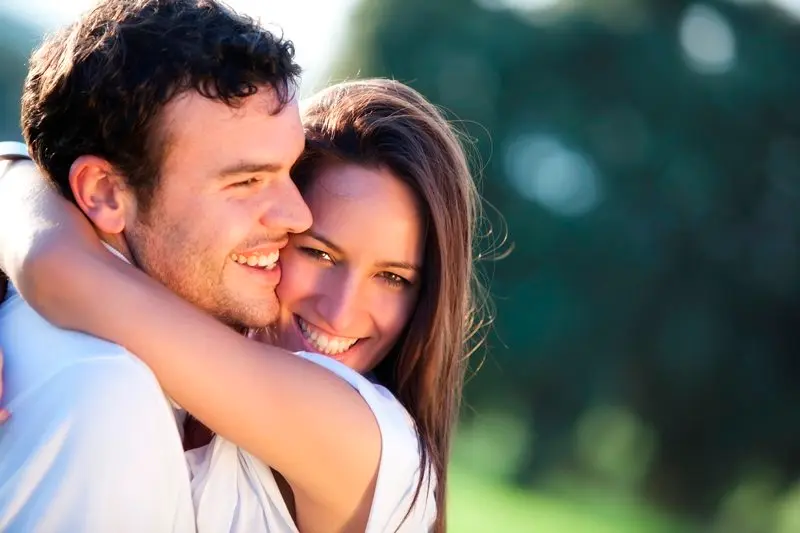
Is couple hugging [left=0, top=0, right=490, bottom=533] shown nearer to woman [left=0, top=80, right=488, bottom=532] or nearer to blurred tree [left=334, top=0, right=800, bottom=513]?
woman [left=0, top=80, right=488, bottom=532]

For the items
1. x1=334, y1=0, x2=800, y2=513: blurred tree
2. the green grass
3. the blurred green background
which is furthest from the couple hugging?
the green grass

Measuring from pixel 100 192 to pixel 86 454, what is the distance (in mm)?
874

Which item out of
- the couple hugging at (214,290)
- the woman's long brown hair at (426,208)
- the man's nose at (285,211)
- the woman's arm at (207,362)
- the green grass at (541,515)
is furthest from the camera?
the green grass at (541,515)

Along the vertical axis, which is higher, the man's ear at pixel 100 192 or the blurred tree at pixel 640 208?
the man's ear at pixel 100 192

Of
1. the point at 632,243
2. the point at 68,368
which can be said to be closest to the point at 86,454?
the point at 68,368

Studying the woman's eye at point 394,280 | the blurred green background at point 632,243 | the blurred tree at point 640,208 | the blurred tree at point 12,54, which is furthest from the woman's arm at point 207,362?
the blurred tree at point 12,54

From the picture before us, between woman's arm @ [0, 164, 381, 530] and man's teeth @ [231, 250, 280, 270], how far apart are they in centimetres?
35

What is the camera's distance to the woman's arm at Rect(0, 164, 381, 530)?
8.98ft

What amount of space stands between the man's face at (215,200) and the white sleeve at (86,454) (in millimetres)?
547

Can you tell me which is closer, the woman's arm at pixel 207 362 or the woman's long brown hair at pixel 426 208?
the woman's arm at pixel 207 362

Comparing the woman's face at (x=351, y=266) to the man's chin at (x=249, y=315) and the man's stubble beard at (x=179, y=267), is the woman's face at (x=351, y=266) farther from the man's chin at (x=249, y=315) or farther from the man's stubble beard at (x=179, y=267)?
the man's stubble beard at (x=179, y=267)

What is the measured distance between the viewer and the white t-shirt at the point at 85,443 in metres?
2.51

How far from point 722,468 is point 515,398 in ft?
9.26

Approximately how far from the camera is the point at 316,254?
11.8 ft
